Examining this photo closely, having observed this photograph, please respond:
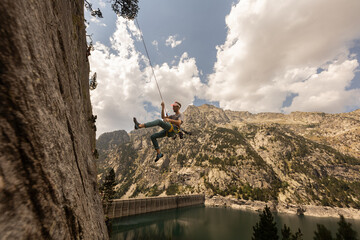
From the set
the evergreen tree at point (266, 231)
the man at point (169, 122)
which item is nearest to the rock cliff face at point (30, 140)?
the man at point (169, 122)

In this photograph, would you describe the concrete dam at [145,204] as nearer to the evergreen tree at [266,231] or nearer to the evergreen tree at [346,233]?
the evergreen tree at [266,231]

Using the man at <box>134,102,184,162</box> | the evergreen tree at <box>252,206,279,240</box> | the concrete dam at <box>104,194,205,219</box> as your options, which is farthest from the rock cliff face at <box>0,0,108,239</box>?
the concrete dam at <box>104,194,205,219</box>

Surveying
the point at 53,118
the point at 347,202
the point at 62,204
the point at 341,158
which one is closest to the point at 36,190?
the point at 62,204

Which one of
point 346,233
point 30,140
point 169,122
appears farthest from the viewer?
point 346,233

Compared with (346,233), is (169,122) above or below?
above

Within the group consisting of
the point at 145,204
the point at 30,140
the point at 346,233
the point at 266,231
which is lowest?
the point at 145,204

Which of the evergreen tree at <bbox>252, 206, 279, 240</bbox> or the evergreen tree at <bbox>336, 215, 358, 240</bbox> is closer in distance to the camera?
the evergreen tree at <bbox>336, 215, 358, 240</bbox>

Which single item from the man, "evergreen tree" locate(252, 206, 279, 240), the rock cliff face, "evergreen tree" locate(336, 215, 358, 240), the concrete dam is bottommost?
the concrete dam

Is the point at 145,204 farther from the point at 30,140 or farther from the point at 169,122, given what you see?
the point at 30,140

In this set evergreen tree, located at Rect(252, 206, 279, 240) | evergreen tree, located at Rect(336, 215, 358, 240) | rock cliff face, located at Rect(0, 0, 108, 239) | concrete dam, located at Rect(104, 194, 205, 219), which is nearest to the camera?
rock cliff face, located at Rect(0, 0, 108, 239)

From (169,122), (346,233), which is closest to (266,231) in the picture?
(346,233)

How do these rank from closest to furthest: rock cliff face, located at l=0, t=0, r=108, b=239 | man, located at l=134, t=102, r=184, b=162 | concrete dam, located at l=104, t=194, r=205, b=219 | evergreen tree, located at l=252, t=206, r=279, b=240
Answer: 1. rock cliff face, located at l=0, t=0, r=108, b=239
2. man, located at l=134, t=102, r=184, b=162
3. evergreen tree, located at l=252, t=206, r=279, b=240
4. concrete dam, located at l=104, t=194, r=205, b=219

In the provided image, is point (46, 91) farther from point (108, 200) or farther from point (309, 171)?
point (309, 171)

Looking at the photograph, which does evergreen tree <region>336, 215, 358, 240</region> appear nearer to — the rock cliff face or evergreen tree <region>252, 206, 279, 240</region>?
evergreen tree <region>252, 206, 279, 240</region>
